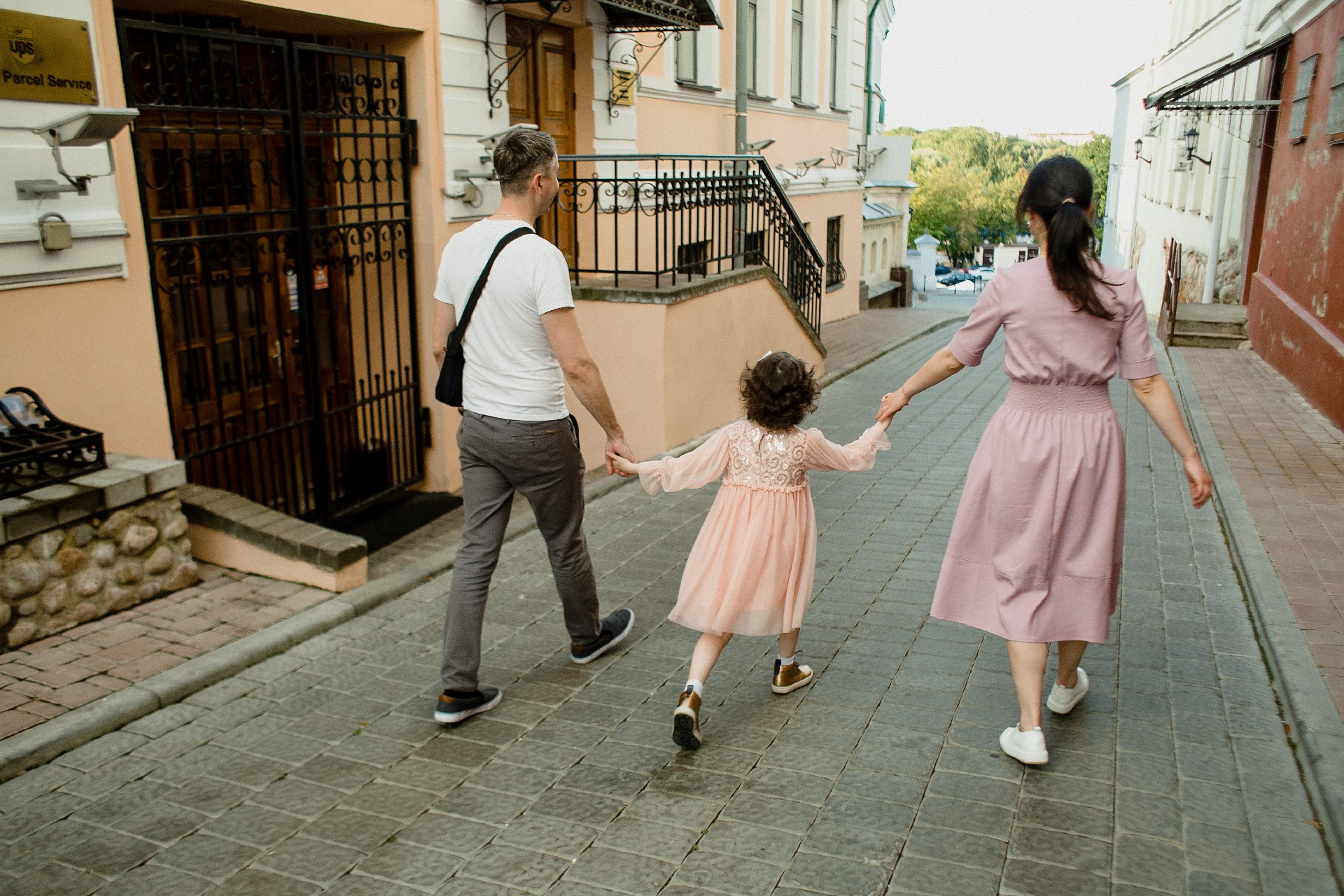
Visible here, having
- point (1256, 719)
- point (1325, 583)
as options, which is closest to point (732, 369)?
point (1325, 583)

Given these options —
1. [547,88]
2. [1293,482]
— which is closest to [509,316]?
[1293,482]

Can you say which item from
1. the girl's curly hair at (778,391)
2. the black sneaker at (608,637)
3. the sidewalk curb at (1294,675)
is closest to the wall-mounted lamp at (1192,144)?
the sidewalk curb at (1294,675)

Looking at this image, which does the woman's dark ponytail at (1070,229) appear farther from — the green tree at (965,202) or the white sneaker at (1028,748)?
the green tree at (965,202)

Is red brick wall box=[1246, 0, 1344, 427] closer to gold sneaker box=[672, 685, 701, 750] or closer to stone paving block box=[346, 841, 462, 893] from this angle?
gold sneaker box=[672, 685, 701, 750]

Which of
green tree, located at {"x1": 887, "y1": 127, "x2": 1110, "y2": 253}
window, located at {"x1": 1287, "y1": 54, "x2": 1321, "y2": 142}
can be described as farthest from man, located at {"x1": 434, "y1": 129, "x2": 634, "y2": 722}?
green tree, located at {"x1": 887, "y1": 127, "x2": 1110, "y2": 253}

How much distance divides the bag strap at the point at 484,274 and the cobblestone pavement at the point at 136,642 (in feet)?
5.99

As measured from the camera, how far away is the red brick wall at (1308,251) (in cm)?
979

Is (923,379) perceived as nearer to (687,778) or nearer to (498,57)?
(687,778)

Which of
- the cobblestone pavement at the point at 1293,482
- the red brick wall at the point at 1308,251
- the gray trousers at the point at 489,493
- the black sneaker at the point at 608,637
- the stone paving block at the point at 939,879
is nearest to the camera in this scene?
the stone paving block at the point at 939,879

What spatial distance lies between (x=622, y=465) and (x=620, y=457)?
0.04m

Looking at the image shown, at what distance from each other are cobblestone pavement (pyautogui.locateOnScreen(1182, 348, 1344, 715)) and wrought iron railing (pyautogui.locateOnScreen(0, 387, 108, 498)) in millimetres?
5133

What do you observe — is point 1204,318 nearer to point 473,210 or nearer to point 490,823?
point 473,210

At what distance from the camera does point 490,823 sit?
334 cm

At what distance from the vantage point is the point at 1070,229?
3361mm
